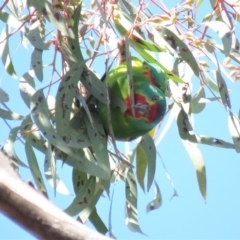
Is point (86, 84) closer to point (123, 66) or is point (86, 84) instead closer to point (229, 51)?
point (123, 66)

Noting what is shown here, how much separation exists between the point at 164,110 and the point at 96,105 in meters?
0.11

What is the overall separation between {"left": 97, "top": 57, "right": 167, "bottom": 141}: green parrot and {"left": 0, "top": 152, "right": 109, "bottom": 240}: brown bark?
48 cm

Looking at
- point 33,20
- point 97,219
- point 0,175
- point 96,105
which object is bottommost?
point 97,219

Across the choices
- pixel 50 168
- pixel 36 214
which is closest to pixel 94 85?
pixel 50 168

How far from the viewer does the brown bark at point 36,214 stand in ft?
2.09

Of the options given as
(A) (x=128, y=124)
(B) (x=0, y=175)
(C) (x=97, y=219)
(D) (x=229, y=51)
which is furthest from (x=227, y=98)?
(B) (x=0, y=175)

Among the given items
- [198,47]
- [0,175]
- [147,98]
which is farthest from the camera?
[198,47]

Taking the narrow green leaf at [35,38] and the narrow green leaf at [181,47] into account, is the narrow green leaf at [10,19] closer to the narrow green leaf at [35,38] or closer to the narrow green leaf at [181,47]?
the narrow green leaf at [35,38]

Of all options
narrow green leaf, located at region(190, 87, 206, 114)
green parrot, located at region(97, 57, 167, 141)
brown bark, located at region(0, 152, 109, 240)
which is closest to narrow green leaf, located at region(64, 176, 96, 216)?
green parrot, located at region(97, 57, 167, 141)

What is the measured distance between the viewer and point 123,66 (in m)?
1.19

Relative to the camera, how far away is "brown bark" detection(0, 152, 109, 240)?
2.09 ft

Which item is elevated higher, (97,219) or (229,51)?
(229,51)

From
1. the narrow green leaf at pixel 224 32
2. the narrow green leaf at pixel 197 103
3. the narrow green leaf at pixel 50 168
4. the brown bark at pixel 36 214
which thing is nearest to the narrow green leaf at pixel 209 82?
the narrow green leaf at pixel 197 103

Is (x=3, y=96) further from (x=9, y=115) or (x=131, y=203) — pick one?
(x=131, y=203)
